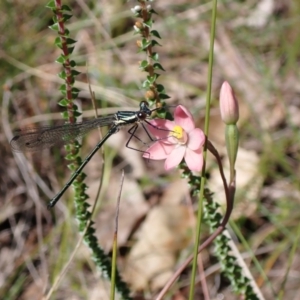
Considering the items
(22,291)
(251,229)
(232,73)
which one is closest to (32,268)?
(22,291)

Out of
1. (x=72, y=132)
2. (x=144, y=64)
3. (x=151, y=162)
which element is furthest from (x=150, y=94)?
(x=151, y=162)

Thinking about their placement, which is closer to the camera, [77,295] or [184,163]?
[184,163]

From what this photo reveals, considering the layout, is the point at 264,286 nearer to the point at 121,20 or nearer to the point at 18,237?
the point at 18,237

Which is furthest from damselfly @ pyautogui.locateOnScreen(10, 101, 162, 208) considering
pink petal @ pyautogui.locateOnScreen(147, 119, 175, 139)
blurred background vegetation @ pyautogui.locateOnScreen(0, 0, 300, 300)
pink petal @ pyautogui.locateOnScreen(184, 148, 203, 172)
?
blurred background vegetation @ pyautogui.locateOnScreen(0, 0, 300, 300)

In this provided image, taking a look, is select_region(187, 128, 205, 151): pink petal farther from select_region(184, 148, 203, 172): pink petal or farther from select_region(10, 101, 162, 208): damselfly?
select_region(10, 101, 162, 208): damselfly

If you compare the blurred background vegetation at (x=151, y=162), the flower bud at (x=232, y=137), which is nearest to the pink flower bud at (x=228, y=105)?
the flower bud at (x=232, y=137)

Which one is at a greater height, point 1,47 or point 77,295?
point 1,47
